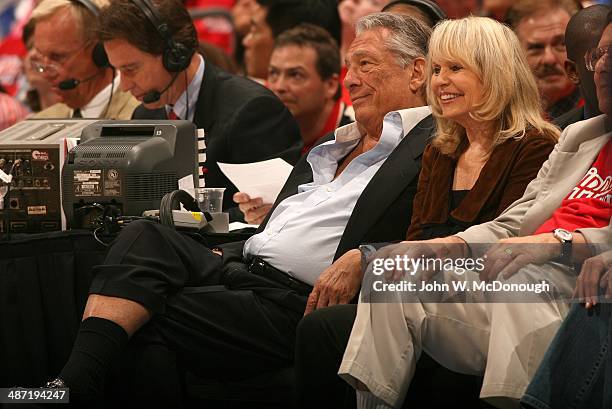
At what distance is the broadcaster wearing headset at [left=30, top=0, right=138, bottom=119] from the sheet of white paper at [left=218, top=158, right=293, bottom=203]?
1.36 meters

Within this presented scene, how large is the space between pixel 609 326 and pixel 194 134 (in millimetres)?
1946

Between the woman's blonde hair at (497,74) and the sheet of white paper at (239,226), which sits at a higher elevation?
the woman's blonde hair at (497,74)

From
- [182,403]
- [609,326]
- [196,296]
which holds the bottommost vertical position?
[182,403]

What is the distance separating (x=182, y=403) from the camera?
12.5 ft

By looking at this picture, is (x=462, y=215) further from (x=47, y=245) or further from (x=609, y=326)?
(x=47, y=245)

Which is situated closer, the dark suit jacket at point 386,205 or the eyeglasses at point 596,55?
the eyeglasses at point 596,55

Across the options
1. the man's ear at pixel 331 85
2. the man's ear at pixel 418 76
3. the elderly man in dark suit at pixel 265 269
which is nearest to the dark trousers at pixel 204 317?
the elderly man in dark suit at pixel 265 269

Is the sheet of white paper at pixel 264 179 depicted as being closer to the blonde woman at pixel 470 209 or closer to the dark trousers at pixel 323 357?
the blonde woman at pixel 470 209

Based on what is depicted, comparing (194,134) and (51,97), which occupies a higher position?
(194,134)

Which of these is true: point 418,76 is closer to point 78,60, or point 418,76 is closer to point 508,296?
point 508,296

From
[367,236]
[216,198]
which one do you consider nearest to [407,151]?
[367,236]

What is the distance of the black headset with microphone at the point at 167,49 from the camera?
5000mm

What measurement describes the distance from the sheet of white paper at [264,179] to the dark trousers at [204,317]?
640 millimetres

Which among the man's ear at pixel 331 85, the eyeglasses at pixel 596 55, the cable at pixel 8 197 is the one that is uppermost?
the eyeglasses at pixel 596 55
